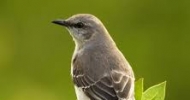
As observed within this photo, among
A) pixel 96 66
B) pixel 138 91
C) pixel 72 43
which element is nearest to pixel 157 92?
pixel 138 91

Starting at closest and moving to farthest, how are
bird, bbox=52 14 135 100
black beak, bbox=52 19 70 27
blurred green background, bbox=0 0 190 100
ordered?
bird, bbox=52 14 135 100 < black beak, bbox=52 19 70 27 < blurred green background, bbox=0 0 190 100

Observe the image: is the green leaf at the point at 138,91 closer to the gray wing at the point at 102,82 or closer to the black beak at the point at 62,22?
the gray wing at the point at 102,82

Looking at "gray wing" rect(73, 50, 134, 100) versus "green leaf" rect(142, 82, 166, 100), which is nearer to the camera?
"green leaf" rect(142, 82, 166, 100)

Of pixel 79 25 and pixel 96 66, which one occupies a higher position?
pixel 79 25

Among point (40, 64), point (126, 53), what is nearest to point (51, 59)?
point (40, 64)

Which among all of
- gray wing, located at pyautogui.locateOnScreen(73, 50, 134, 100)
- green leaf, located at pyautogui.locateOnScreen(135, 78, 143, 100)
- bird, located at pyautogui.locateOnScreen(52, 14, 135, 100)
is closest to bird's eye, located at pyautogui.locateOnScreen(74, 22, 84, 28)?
bird, located at pyautogui.locateOnScreen(52, 14, 135, 100)

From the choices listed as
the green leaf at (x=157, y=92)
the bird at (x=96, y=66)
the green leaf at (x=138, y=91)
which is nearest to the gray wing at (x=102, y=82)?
the bird at (x=96, y=66)

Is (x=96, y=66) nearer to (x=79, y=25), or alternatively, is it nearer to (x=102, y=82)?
(x=102, y=82)

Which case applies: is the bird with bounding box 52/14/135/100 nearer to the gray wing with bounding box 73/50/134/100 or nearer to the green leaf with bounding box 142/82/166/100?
the gray wing with bounding box 73/50/134/100
